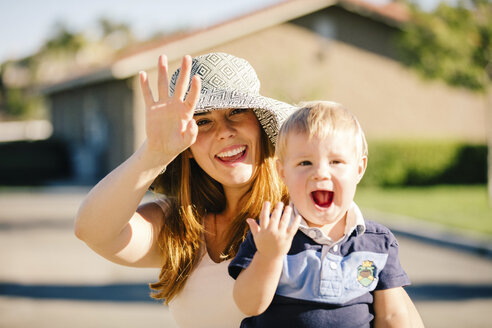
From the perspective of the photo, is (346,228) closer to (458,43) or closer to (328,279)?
(328,279)

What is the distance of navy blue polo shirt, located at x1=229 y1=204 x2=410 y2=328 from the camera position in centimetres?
198

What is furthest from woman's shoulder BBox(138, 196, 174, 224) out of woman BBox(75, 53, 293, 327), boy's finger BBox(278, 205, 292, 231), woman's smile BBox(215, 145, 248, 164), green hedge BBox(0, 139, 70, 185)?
green hedge BBox(0, 139, 70, 185)

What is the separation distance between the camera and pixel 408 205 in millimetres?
13500

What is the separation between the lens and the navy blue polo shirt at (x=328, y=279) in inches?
77.9

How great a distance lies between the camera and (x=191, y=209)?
2521 mm

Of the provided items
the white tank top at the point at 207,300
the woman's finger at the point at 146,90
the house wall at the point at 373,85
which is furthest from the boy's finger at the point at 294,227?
the house wall at the point at 373,85

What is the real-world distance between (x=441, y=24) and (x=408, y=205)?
14.8 ft

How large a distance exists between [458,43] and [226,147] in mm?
12925

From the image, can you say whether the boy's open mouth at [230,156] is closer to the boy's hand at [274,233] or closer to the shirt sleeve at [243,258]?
the shirt sleeve at [243,258]

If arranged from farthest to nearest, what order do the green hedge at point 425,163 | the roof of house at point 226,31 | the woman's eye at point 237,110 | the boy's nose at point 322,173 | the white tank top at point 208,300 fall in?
1. the roof of house at point 226,31
2. the green hedge at point 425,163
3. the woman's eye at point 237,110
4. the white tank top at point 208,300
5. the boy's nose at point 322,173

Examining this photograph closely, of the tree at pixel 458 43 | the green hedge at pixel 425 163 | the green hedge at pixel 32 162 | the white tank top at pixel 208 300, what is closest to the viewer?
the white tank top at pixel 208 300

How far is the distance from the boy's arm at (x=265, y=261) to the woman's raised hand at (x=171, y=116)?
16.6 inches

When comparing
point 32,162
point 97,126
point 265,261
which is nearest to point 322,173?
point 265,261

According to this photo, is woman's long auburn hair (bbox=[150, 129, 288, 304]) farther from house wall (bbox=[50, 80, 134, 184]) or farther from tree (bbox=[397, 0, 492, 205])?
house wall (bbox=[50, 80, 134, 184])
